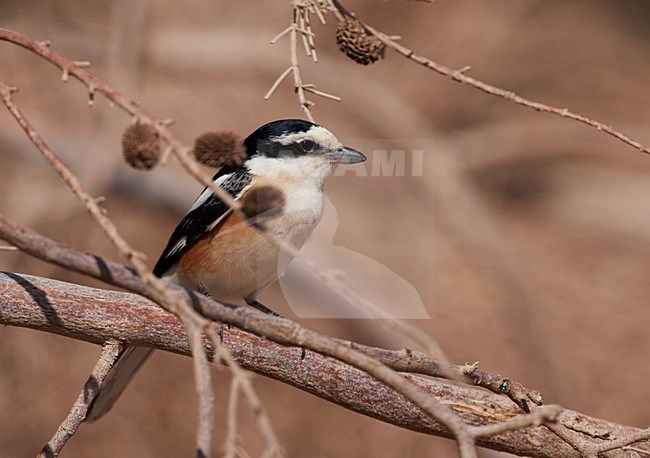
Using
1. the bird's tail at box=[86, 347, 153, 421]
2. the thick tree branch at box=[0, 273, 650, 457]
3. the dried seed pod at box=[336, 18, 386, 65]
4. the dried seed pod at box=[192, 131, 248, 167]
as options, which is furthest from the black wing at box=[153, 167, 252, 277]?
the dried seed pod at box=[192, 131, 248, 167]

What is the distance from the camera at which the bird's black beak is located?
193 cm

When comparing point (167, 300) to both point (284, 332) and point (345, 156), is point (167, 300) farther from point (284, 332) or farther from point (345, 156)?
point (345, 156)

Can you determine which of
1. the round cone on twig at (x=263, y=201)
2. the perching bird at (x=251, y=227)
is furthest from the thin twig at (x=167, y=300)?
the perching bird at (x=251, y=227)

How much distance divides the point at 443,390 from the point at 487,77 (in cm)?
358

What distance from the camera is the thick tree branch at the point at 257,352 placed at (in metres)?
1.49

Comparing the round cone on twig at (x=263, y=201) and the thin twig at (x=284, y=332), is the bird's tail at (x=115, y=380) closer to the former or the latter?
the round cone on twig at (x=263, y=201)

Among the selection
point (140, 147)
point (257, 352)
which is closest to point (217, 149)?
point (140, 147)

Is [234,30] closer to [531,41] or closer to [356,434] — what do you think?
[531,41]

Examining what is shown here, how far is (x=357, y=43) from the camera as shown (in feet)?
4.56

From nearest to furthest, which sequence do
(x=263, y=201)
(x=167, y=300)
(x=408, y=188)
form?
1. (x=167, y=300)
2. (x=263, y=201)
3. (x=408, y=188)

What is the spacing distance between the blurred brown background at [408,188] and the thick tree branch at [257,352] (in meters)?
2.08

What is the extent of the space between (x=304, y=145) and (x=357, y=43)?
1.90 feet

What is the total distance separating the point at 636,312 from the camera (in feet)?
14.8

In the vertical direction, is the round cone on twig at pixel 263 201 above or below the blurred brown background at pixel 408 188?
below
